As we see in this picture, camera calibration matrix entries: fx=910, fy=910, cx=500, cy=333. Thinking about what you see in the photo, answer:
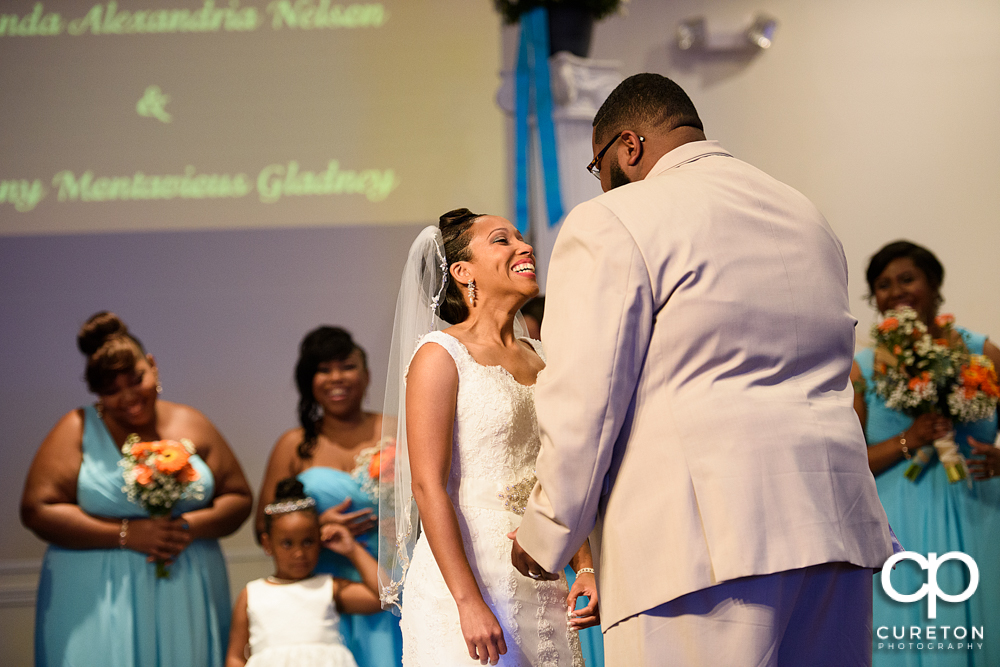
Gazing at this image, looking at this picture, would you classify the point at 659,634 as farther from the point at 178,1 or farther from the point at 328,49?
the point at 178,1

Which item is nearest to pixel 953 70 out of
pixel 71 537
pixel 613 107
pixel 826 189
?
pixel 826 189

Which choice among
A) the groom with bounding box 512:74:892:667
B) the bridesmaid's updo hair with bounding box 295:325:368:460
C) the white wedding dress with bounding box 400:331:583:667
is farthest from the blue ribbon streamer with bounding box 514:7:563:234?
the groom with bounding box 512:74:892:667

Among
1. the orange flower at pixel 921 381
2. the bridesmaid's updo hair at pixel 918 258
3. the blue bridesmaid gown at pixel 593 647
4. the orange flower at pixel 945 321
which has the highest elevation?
Answer: the bridesmaid's updo hair at pixel 918 258

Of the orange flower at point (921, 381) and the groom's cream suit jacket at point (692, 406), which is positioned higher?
the orange flower at point (921, 381)

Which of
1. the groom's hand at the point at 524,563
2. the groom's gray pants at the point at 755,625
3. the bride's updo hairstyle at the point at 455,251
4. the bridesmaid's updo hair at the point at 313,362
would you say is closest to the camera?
the groom's gray pants at the point at 755,625

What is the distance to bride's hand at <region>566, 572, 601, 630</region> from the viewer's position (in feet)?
6.73

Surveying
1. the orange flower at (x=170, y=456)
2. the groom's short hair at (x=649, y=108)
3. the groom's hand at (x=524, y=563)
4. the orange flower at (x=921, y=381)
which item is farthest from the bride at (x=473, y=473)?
the orange flower at (x=921, y=381)

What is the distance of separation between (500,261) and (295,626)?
2.01 meters

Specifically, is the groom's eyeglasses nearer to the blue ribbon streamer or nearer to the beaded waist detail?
the beaded waist detail

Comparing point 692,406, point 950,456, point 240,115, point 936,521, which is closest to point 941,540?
point 936,521

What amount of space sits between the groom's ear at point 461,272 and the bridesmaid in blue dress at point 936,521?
232 centimetres

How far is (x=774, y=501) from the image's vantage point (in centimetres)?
155

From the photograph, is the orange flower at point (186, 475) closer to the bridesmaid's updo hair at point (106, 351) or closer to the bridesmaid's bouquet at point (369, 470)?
the bridesmaid's updo hair at point (106, 351)

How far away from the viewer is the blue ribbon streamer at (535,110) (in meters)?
4.36
